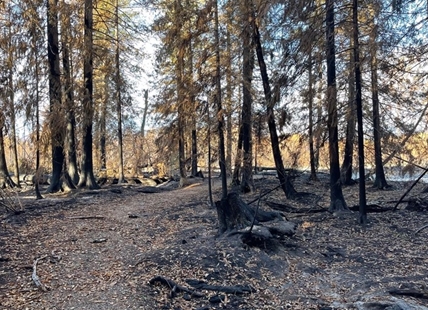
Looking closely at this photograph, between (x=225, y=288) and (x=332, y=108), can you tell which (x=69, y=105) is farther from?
(x=225, y=288)

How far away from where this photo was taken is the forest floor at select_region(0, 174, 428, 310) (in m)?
4.45

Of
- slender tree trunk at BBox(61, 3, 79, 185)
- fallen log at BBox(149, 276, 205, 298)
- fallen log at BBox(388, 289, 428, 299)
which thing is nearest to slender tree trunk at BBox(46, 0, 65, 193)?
slender tree trunk at BBox(61, 3, 79, 185)

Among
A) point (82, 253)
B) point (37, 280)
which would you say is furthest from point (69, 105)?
point (37, 280)

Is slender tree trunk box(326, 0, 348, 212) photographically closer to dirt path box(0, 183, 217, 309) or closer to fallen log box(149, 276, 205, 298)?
dirt path box(0, 183, 217, 309)

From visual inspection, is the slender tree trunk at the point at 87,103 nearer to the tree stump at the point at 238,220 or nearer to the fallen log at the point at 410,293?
the tree stump at the point at 238,220

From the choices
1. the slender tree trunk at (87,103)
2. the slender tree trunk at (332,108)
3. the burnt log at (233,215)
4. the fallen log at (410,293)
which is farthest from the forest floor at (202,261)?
the slender tree trunk at (87,103)

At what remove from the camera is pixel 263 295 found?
468 centimetres

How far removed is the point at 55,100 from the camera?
10.9 m

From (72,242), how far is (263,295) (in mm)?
3964

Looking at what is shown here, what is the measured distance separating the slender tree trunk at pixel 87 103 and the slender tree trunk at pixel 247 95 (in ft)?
17.5

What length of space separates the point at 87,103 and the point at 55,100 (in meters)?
1.69

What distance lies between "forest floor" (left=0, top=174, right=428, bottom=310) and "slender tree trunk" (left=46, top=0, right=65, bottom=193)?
93.2 inches

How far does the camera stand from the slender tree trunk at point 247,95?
412 inches

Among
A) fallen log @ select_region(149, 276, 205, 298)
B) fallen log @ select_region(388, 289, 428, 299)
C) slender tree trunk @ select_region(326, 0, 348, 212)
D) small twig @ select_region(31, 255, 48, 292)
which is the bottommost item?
fallen log @ select_region(388, 289, 428, 299)
